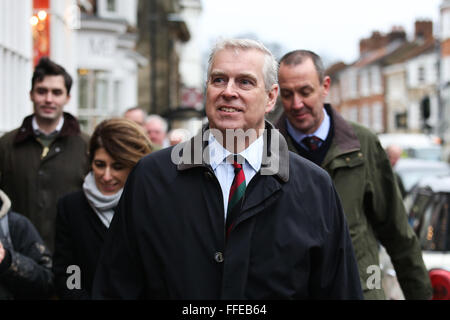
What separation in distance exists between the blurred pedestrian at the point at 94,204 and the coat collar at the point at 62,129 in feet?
4.91

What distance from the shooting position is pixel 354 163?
445cm

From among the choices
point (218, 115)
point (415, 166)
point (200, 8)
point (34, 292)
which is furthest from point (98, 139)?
point (200, 8)

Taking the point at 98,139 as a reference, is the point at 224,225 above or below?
below

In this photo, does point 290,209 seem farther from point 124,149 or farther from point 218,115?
point 124,149

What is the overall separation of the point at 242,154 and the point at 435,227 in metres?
3.62

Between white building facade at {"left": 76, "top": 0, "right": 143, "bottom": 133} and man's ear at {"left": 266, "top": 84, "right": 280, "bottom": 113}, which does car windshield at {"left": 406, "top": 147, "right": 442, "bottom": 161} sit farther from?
man's ear at {"left": 266, "top": 84, "right": 280, "bottom": 113}

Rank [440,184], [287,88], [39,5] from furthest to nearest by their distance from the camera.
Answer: [39,5]
[440,184]
[287,88]

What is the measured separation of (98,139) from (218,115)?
1.54 metres

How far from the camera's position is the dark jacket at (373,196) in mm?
4430

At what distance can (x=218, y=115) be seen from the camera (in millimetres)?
2912

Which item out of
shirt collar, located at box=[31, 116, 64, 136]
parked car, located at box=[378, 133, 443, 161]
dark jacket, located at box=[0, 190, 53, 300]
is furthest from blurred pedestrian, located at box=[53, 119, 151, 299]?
parked car, located at box=[378, 133, 443, 161]

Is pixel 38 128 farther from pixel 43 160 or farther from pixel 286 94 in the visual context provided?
pixel 286 94

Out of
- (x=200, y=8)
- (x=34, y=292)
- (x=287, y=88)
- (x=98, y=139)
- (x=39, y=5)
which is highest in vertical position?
(x=200, y=8)

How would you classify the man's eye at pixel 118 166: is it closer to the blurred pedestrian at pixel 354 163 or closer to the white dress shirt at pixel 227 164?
the blurred pedestrian at pixel 354 163
